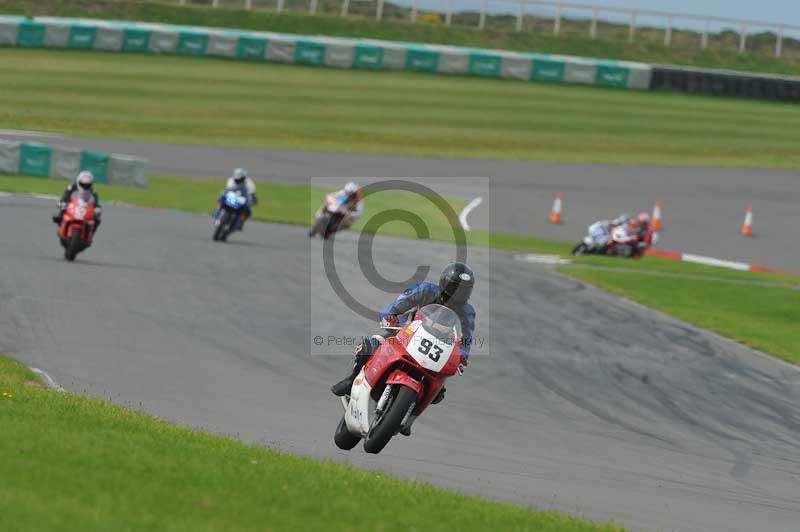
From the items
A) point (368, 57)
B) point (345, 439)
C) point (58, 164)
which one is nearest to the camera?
point (345, 439)

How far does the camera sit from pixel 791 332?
2058cm

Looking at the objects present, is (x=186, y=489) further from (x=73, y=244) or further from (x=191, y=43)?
(x=191, y=43)

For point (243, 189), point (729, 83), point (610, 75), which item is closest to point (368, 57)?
point (610, 75)

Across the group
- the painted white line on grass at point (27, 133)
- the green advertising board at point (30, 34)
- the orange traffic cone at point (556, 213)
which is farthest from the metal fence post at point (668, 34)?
the painted white line on grass at point (27, 133)

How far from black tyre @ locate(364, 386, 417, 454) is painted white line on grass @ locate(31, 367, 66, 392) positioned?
339cm

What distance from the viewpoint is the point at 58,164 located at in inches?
1467

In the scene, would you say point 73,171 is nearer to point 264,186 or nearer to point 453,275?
point 264,186

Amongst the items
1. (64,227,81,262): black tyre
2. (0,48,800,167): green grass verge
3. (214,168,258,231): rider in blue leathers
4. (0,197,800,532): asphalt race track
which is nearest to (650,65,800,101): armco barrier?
(0,48,800,167): green grass verge

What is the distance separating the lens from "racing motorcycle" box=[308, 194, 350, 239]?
29297mm

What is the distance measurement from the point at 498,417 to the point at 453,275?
11.4 ft

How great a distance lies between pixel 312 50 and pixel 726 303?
36.0 metres

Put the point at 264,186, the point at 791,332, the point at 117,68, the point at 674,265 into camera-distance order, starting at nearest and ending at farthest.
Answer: the point at 791,332 < the point at 674,265 < the point at 264,186 < the point at 117,68

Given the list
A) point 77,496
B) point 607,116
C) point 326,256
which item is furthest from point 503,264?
point 607,116

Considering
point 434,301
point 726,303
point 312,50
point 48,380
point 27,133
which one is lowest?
point 27,133
